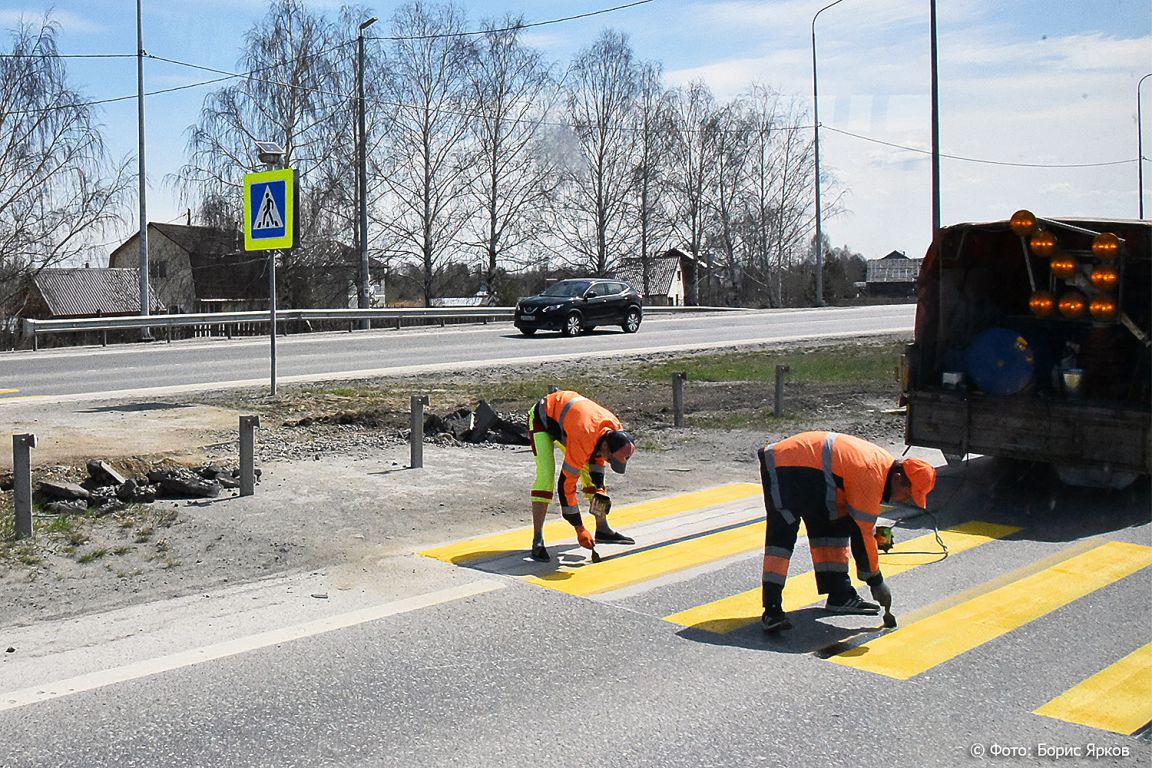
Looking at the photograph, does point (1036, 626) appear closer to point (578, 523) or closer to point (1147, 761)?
point (1147, 761)

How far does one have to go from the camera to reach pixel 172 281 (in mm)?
45219

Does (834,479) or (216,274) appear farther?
(216,274)

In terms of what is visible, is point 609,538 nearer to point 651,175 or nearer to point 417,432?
point 417,432

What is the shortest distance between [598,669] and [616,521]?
3.45m

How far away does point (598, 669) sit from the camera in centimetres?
517

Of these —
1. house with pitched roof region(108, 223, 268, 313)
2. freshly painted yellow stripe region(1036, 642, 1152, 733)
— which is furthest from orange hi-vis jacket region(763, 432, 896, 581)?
house with pitched roof region(108, 223, 268, 313)

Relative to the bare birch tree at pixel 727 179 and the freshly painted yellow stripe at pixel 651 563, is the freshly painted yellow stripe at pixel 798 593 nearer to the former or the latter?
the freshly painted yellow stripe at pixel 651 563

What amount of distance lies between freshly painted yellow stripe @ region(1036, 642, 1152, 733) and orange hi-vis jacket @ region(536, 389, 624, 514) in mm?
2909

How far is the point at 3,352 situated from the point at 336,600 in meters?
19.0

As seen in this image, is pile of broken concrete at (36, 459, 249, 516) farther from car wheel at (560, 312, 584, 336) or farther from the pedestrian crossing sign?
car wheel at (560, 312, 584, 336)

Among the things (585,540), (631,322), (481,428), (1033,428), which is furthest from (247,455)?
(631,322)

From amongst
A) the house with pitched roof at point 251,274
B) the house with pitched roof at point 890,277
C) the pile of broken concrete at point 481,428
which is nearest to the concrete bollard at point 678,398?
the pile of broken concrete at point 481,428

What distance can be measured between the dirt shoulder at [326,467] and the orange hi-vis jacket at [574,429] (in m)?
1.26

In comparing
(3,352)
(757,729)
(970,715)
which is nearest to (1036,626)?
(970,715)
